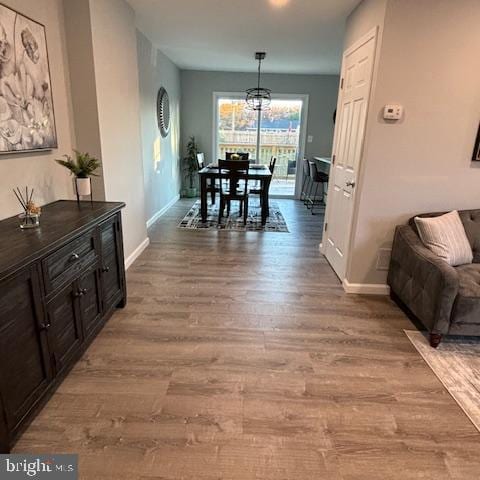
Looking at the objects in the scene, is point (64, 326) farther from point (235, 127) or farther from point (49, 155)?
point (235, 127)

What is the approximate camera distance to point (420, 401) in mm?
1770

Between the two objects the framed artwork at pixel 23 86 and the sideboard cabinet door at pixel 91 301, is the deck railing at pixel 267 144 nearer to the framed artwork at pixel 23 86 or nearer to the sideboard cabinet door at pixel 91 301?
the framed artwork at pixel 23 86

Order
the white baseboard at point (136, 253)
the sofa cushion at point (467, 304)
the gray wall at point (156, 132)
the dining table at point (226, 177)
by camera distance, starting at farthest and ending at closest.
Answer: the dining table at point (226, 177) < the gray wall at point (156, 132) < the white baseboard at point (136, 253) < the sofa cushion at point (467, 304)

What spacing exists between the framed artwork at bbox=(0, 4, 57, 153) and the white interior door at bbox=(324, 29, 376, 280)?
2346 mm

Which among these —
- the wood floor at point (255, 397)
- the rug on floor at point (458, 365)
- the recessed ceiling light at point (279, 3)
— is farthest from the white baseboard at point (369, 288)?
the recessed ceiling light at point (279, 3)

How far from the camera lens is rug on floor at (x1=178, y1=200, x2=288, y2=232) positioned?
15.8ft

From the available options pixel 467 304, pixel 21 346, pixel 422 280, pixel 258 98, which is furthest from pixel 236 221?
pixel 21 346

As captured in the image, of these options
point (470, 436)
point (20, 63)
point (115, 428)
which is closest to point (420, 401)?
point (470, 436)

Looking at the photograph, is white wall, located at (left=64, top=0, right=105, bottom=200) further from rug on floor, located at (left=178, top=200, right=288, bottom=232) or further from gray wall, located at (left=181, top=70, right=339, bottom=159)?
gray wall, located at (left=181, top=70, right=339, bottom=159)

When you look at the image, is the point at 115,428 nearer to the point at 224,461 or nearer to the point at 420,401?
the point at 224,461

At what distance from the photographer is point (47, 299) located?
157 centimetres

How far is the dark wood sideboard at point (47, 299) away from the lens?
1.34 m

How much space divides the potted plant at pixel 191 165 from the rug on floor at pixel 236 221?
1167 mm

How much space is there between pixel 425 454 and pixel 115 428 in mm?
1413
